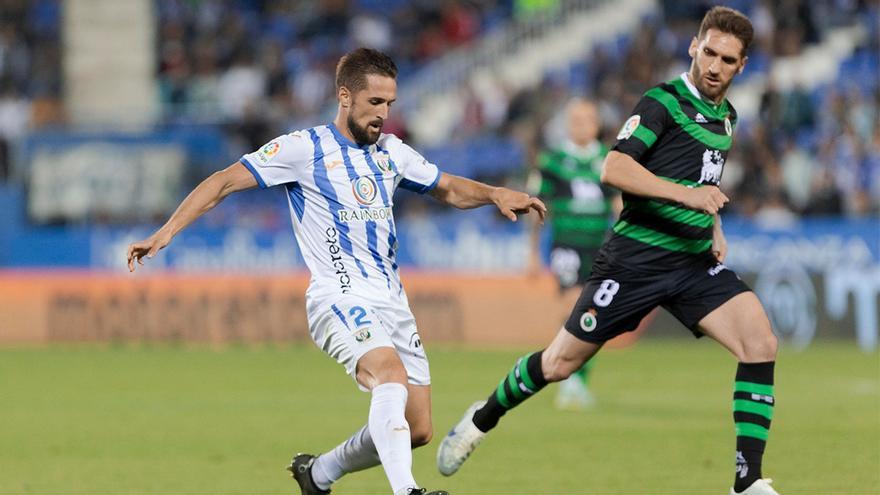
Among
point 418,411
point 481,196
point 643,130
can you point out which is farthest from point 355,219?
point 643,130

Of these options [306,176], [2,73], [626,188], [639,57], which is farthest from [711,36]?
[2,73]

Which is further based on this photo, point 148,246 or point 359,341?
point 359,341

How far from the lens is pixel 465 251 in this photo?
2375 centimetres

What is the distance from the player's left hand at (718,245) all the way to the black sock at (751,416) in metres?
0.71

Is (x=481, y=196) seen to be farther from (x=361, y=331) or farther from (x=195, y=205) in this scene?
(x=195, y=205)

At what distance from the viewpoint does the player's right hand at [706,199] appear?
7.91 metres

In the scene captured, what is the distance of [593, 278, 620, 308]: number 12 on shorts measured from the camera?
873 centimetres

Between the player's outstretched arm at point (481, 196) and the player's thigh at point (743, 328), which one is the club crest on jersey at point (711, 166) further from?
the player's outstretched arm at point (481, 196)

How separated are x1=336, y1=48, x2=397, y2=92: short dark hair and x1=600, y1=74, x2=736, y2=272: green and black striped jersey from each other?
1322 millimetres

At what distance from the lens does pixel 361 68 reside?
782 centimetres

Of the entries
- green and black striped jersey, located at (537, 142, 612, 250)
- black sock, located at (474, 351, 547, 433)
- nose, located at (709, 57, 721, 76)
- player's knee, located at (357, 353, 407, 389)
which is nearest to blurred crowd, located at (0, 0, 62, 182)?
green and black striped jersey, located at (537, 142, 612, 250)

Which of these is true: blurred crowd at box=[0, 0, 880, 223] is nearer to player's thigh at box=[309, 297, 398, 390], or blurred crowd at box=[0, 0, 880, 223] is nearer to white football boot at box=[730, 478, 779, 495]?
white football boot at box=[730, 478, 779, 495]

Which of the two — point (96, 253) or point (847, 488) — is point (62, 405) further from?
point (96, 253)

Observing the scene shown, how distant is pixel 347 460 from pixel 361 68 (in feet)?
6.40
